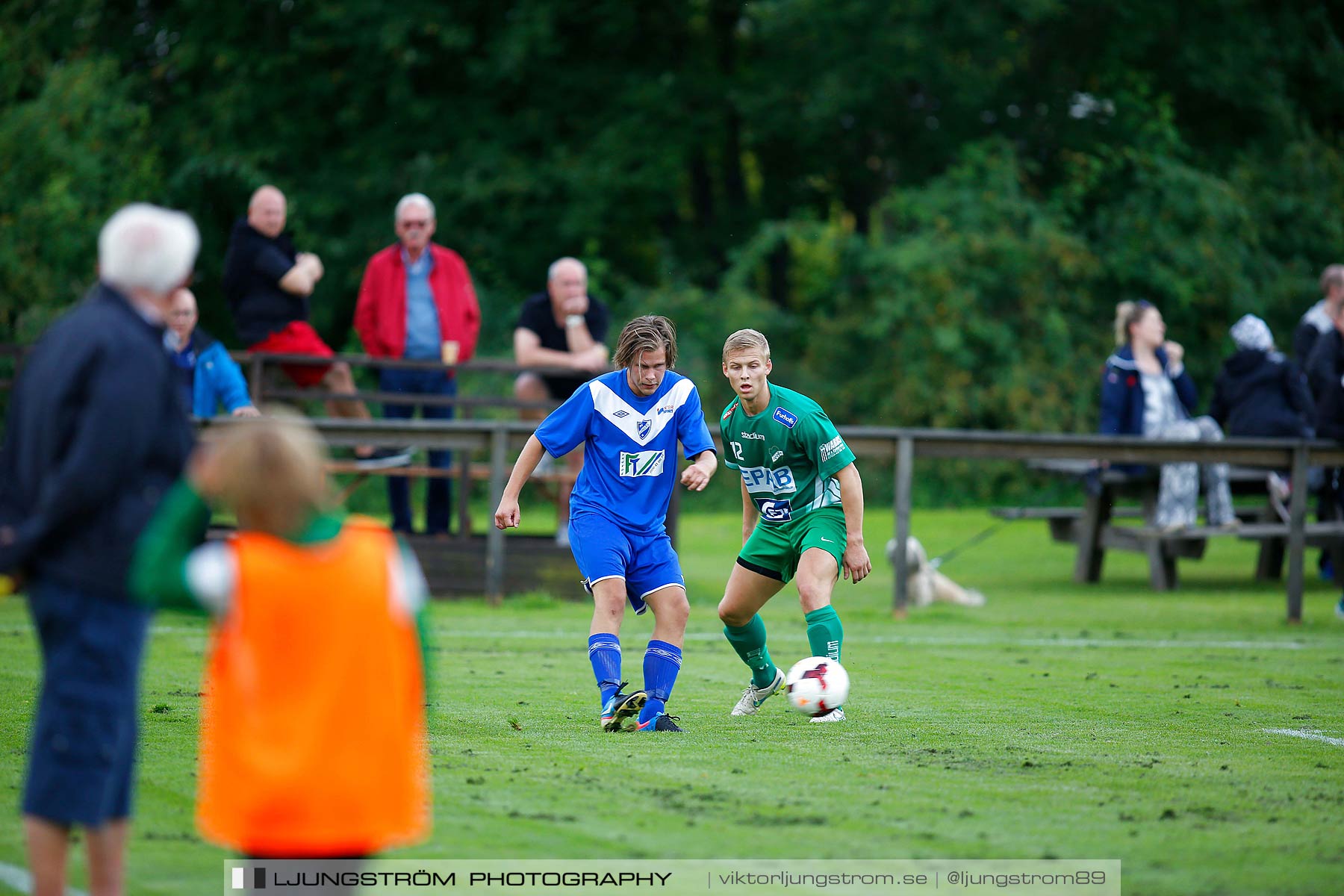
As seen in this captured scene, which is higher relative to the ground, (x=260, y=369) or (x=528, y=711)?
(x=260, y=369)

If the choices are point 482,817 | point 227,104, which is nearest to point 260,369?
point 482,817

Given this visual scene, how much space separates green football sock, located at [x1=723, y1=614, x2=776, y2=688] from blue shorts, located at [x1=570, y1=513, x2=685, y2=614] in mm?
441

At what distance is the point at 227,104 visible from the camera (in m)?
25.3

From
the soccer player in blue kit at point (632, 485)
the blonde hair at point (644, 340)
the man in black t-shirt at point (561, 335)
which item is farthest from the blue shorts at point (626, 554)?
the man in black t-shirt at point (561, 335)

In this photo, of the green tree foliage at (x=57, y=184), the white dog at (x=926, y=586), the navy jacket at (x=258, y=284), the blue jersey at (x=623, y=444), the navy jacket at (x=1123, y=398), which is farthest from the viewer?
the green tree foliage at (x=57, y=184)

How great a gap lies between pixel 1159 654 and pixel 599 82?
1942 centimetres

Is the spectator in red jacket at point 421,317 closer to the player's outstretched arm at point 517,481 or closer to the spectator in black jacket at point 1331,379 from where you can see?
the player's outstretched arm at point 517,481

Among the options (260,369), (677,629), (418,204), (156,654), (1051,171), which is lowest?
(156,654)

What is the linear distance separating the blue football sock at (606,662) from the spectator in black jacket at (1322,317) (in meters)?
9.02

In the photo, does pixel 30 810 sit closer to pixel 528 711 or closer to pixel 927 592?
pixel 528 711

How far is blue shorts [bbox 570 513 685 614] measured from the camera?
22.2 ft

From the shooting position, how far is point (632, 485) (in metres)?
6.93

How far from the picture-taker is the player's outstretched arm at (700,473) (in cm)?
668

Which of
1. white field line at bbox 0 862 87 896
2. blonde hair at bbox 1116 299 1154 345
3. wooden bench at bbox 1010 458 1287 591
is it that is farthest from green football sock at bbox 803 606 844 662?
blonde hair at bbox 1116 299 1154 345
